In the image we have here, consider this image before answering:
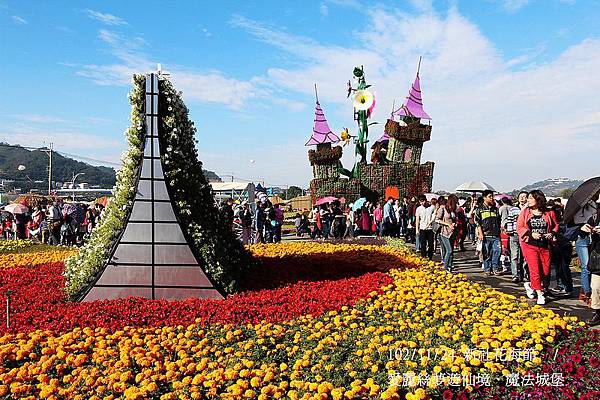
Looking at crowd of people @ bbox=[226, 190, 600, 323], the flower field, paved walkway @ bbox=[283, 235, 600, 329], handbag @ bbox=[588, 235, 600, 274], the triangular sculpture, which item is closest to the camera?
the flower field

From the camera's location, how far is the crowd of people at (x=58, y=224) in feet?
51.3

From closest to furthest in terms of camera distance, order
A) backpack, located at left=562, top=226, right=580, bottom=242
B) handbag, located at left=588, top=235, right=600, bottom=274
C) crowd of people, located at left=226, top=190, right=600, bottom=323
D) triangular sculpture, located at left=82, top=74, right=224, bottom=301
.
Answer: handbag, located at left=588, top=235, right=600, bottom=274
triangular sculpture, located at left=82, top=74, right=224, bottom=301
crowd of people, located at left=226, top=190, right=600, bottom=323
backpack, located at left=562, top=226, right=580, bottom=242

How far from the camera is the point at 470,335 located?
483 cm

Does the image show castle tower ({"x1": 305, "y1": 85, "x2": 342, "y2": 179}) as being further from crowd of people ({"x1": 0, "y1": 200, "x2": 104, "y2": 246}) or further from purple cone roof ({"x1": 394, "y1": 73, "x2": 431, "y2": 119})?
crowd of people ({"x1": 0, "y1": 200, "x2": 104, "y2": 246})

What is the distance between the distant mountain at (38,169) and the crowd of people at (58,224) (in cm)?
12403

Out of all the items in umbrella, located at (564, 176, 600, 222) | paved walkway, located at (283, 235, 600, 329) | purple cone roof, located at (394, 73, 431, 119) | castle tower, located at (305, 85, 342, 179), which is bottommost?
paved walkway, located at (283, 235, 600, 329)

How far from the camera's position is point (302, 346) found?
4.77m

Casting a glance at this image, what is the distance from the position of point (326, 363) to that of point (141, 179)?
11.9ft

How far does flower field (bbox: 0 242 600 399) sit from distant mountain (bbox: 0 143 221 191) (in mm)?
139275

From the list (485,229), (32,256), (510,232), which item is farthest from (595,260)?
(32,256)

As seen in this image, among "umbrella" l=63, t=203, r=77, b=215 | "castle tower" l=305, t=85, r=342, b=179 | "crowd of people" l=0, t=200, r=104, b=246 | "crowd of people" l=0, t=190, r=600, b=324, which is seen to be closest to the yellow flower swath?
"crowd of people" l=0, t=190, r=600, b=324

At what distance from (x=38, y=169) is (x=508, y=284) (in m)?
163

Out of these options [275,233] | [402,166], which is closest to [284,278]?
[275,233]

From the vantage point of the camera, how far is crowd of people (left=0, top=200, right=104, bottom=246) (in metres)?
15.6
